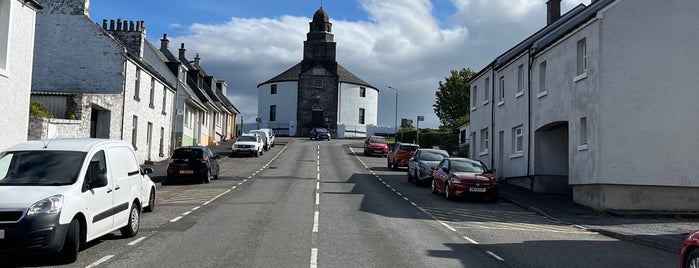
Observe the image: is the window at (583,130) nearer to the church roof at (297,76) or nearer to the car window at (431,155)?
the car window at (431,155)

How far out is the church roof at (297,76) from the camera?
94812mm

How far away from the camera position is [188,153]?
2730 centimetres

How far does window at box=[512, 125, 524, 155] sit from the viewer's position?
90.8 feet

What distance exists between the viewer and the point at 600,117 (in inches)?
782

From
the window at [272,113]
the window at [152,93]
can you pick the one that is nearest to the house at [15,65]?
the window at [152,93]

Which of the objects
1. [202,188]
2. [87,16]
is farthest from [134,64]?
[202,188]

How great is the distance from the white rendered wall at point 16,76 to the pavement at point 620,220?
608 inches

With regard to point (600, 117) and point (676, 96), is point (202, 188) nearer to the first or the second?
point (600, 117)

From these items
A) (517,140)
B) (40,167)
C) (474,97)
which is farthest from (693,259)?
(474,97)

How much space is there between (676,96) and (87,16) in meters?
26.0

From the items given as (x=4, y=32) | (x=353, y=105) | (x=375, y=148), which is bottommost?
(x=375, y=148)

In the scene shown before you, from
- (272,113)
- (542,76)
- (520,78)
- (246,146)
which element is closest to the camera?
(542,76)

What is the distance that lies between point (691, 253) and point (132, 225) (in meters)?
9.15

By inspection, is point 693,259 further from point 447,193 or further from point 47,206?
point 447,193
